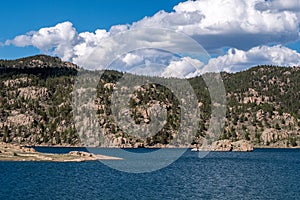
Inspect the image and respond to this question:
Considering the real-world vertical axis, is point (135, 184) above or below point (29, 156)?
below

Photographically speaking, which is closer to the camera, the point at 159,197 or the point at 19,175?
the point at 159,197

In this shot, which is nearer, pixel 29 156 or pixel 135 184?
pixel 135 184

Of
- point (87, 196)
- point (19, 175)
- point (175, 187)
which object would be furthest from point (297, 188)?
point (19, 175)

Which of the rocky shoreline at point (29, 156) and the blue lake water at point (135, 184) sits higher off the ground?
the rocky shoreline at point (29, 156)

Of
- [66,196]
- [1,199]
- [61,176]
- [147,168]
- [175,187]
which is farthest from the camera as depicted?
[147,168]

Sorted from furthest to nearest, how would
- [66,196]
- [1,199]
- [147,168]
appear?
[147,168] < [66,196] < [1,199]

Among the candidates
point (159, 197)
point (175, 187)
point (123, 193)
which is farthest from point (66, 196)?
point (175, 187)

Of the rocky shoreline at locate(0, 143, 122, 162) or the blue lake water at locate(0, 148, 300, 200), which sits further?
the rocky shoreline at locate(0, 143, 122, 162)

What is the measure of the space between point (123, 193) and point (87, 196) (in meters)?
8.14

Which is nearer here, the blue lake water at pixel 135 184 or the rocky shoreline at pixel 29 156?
the blue lake water at pixel 135 184

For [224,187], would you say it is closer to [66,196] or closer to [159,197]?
[159,197]

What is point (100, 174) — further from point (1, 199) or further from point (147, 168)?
point (1, 199)

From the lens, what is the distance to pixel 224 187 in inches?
4232

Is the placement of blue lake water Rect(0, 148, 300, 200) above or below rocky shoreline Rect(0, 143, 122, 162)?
below
